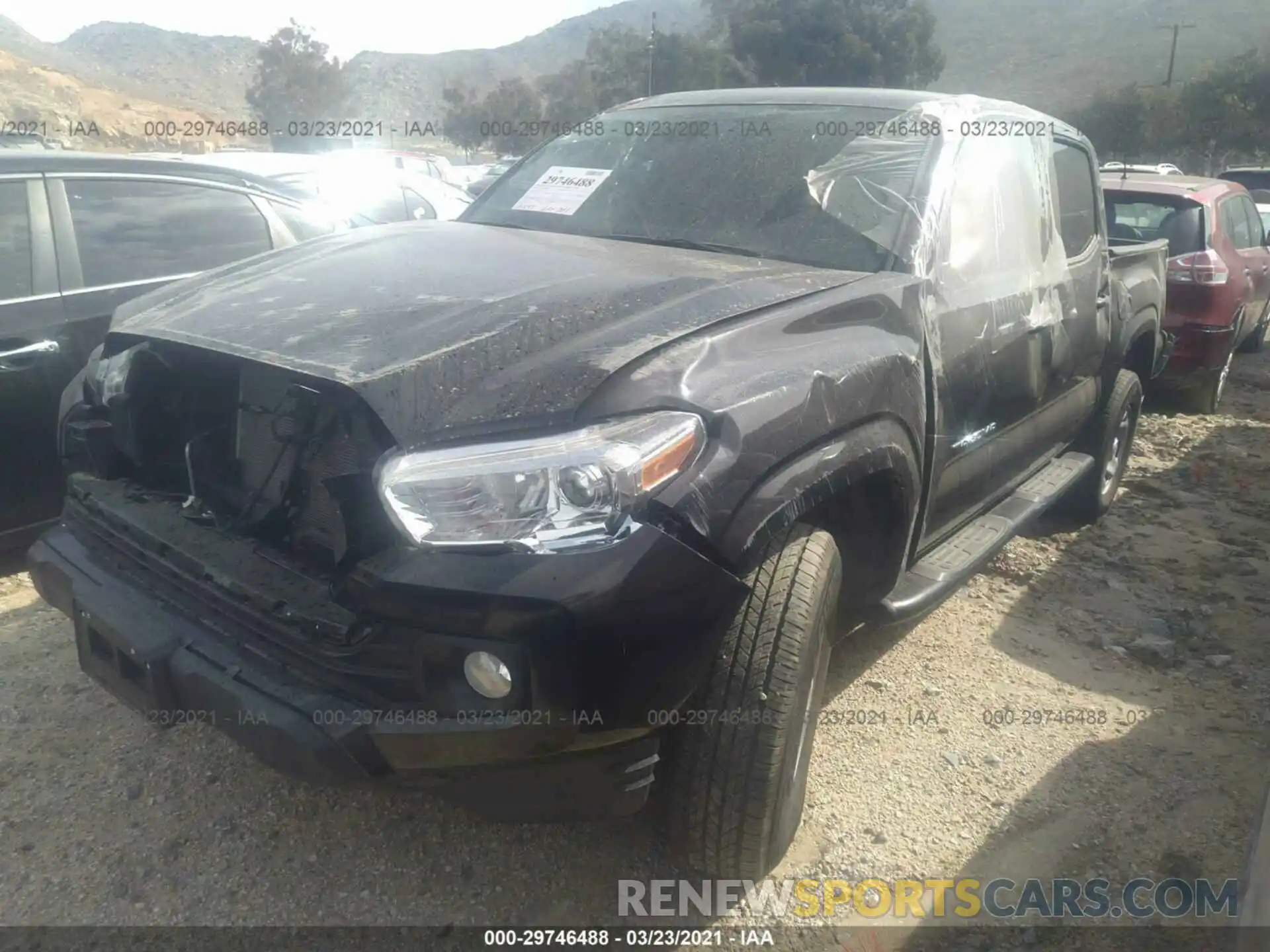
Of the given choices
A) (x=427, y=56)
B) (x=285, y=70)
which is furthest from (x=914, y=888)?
(x=427, y=56)

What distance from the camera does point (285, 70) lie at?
46.2 m

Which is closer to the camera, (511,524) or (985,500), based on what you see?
(511,524)

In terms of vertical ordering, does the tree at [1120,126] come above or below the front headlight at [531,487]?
above

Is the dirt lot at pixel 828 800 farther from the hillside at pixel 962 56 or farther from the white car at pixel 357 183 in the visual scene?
the hillside at pixel 962 56

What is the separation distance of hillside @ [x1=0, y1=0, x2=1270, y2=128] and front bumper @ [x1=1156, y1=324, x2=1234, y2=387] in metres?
56.8

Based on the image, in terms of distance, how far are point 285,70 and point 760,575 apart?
50866 millimetres

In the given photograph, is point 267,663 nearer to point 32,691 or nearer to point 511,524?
point 511,524

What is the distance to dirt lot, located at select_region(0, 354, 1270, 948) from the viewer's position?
235 cm

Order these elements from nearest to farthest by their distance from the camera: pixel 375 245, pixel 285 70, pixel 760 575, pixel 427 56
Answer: pixel 760 575, pixel 375 245, pixel 285 70, pixel 427 56

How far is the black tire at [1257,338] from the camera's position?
29.3 feet

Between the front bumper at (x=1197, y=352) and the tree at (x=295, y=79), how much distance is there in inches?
1768

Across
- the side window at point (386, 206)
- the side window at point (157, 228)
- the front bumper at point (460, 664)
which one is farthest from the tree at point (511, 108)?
the front bumper at point (460, 664)

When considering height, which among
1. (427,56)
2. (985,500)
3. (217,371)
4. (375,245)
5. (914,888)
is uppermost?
(427,56)

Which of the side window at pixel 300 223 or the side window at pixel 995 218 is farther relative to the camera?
the side window at pixel 300 223
